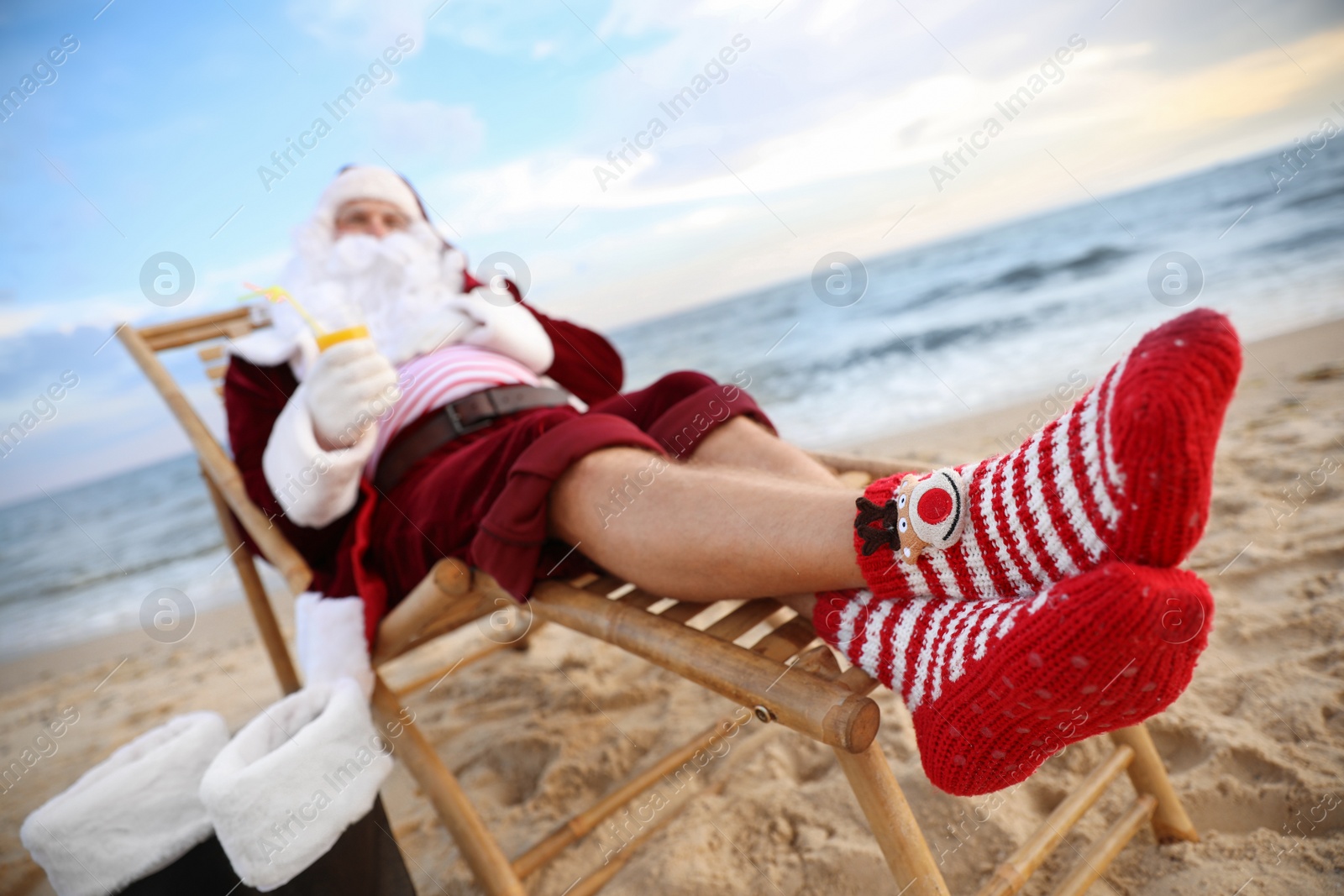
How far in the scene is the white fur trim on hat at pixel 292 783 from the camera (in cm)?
66

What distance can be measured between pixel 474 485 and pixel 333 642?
11.0 inches

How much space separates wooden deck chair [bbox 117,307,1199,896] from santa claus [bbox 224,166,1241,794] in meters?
0.04

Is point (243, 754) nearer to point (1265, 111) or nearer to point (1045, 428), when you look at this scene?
point (1045, 428)

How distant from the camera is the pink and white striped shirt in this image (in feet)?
3.68

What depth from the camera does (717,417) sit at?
894 mm

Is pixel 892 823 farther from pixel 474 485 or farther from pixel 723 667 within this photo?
pixel 474 485

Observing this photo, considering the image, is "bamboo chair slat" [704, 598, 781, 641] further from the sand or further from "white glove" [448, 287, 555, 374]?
"white glove" [448, 287, 555, 374]

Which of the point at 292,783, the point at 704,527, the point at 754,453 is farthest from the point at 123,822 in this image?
the point at 754,453

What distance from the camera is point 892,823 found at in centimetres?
57

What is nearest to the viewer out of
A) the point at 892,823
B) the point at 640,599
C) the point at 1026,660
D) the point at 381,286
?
the point at 1026,660

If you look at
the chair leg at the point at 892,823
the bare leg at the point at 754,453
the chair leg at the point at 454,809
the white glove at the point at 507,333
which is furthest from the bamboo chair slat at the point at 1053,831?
the white glove at the point at 507,333

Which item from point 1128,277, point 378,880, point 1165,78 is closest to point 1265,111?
point 1165,78

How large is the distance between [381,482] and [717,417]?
1.89 feet

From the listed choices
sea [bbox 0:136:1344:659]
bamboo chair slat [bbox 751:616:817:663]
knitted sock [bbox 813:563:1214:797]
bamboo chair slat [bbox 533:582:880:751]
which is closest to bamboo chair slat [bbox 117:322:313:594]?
bamboo chair slat [bbox 533:582:880:751]
